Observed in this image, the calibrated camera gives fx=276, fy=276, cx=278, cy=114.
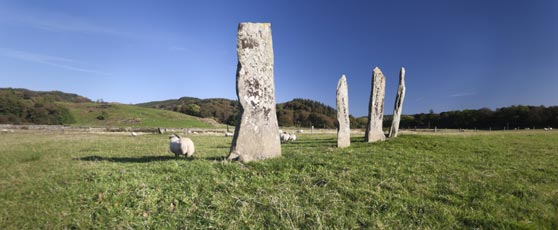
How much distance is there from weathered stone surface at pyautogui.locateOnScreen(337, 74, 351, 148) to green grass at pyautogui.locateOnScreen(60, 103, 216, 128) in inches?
2016

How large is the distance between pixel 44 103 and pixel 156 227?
78.6 meters

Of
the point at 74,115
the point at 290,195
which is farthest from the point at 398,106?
the point at 74,115

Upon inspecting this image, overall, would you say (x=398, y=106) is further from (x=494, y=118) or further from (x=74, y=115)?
(x=74, y=115)

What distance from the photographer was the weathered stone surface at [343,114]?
13.9 metres

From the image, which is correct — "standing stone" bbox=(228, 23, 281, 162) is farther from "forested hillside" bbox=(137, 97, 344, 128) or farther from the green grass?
"forested hillside" bbox=(137, 97, 344, 128)

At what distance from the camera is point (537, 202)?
5.54 metres

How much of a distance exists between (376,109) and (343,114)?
2.57 m

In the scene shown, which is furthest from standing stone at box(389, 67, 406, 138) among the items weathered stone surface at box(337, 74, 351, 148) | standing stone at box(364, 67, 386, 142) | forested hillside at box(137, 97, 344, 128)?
forested hillside at box(137, 97, 344, 128)

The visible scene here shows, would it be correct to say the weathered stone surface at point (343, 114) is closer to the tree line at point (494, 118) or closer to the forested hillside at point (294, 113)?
the tree line at point (494, 118)

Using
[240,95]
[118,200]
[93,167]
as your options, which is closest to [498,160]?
[240,95]

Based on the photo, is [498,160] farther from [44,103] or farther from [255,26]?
[44,103]

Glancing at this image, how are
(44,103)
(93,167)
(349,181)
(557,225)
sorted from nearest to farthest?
(557,225) → (349,181) → (93,167) → (44,103)

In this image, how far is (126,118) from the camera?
226ft

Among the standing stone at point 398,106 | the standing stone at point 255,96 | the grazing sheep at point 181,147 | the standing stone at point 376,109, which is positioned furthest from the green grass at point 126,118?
the standing stone at point 255,96
